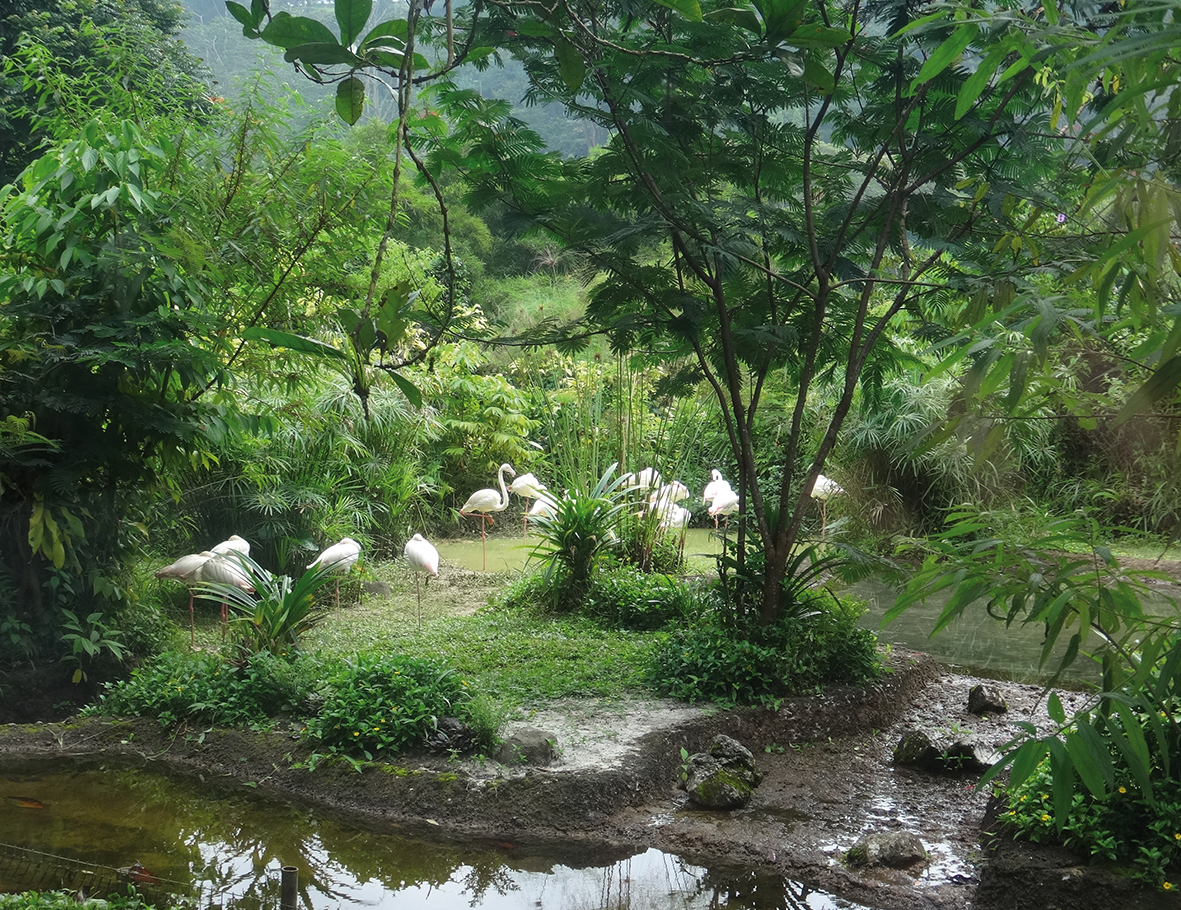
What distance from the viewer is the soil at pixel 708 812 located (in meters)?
2.76

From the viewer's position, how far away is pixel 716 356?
4.47 m

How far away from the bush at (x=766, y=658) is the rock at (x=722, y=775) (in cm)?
52

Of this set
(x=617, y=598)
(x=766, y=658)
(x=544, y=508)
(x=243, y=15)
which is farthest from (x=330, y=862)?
(x=544, y=508)

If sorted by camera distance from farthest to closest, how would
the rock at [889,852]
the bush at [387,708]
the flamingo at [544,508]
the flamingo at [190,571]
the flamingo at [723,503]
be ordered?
1. the flamingo at [723,503]
2. the flamingo at [544,508]
3. the flamingo at [190,571]
4. the bush at [387,708]
5. the rock at [889,852]

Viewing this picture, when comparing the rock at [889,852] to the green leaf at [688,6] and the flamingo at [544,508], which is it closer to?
the green leaf at [688,6]

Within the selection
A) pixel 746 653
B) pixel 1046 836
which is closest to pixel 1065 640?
pixel 746 653

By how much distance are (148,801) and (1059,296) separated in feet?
11.2

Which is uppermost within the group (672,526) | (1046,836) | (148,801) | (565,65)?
(565,65)

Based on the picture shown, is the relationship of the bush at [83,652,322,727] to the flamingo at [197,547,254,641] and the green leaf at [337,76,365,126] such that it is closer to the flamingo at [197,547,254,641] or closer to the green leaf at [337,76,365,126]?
the flamingo at [197,547,254,641]

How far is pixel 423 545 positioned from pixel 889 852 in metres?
3.76

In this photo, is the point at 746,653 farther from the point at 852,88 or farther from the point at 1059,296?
the point at 1059,296

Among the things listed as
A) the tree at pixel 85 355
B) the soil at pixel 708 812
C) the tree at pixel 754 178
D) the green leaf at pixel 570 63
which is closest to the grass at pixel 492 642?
the soil at pixel 708 812

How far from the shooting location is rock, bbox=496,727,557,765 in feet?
11.2

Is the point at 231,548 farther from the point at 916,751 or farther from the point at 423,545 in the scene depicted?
the point at 916,751
